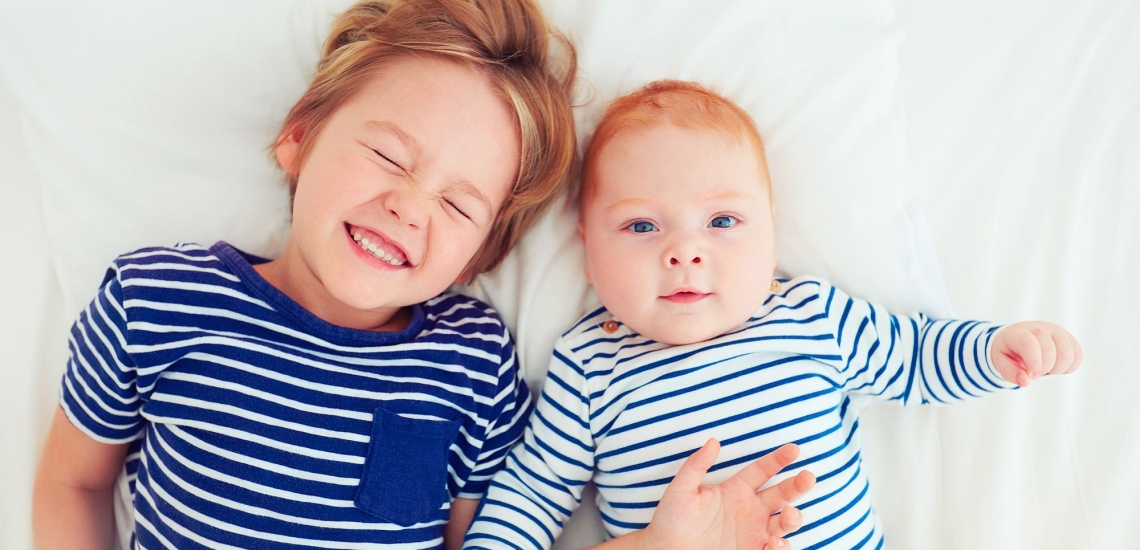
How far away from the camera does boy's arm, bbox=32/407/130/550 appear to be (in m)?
1.26

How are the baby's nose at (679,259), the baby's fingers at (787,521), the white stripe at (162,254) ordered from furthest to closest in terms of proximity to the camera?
1. the white stripe at (162,254)
2. the baby's nose at (679,259)
3. the baby's fingers at (787,521)

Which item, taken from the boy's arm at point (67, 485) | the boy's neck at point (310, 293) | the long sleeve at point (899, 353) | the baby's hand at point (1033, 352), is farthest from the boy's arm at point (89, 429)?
the baby's hand at point (1033, 352)

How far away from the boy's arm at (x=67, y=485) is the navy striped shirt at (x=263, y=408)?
36mm

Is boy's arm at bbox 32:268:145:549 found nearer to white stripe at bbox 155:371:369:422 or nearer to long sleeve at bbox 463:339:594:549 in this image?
white stripe at bbox 155:371:369:422

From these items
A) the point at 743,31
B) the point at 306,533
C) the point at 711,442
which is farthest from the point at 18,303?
the point at 743,31

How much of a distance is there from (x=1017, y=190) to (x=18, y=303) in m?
1.70

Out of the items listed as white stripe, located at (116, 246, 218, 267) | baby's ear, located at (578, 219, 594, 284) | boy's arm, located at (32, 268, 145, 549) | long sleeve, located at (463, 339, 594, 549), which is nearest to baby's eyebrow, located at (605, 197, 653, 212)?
baby's ear, located at (578, 219, 594, 284)

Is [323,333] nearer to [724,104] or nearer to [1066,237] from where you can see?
[724,104]

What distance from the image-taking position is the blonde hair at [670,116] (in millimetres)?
1199

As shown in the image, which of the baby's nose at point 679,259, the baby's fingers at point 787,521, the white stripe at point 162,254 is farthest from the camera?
the white stripe at point 162,254

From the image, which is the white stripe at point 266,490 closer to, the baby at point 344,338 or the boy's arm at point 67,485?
the baby at point 344,338

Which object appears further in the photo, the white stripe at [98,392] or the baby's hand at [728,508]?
the white stripe at [98,392]

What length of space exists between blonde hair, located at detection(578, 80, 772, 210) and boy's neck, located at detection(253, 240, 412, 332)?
406 mm

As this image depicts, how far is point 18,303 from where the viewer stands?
1353mm
